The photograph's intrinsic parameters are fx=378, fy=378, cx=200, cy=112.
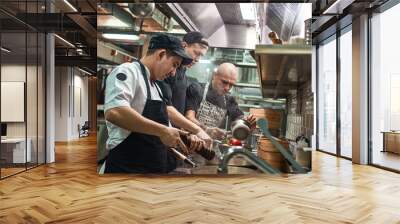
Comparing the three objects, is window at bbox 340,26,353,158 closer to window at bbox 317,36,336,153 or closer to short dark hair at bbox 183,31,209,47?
window at bbox 317,36,336,153

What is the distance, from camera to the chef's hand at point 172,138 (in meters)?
6.07

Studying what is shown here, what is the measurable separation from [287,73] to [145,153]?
2.67 m

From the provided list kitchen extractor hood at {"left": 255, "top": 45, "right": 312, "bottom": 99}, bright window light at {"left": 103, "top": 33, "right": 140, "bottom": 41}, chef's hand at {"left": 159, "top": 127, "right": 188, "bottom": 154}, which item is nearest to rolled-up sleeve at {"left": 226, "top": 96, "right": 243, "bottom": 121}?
kitchen extractor hood at {"left": 255, "top": 45, "right": 312, "bottom": 99}

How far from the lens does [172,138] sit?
609 cm

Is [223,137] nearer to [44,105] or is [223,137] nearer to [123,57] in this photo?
[123,57]

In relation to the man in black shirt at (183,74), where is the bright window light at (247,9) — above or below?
above

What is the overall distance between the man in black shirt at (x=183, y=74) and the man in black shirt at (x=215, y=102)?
0.34 ft

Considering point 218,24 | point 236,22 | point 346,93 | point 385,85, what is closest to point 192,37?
point 218,24

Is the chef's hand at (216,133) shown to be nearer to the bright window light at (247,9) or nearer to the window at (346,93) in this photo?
the bright window light at (247,9)

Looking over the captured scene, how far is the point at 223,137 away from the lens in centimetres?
618

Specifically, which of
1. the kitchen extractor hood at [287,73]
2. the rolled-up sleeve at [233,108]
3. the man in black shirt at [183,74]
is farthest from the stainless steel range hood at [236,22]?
the rolled-up sleeve at [233,108]

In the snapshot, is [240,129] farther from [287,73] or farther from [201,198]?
[201,198]

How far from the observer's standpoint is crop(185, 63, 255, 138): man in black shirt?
20.3ft

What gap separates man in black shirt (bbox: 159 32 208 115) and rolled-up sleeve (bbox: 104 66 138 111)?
59 cm
